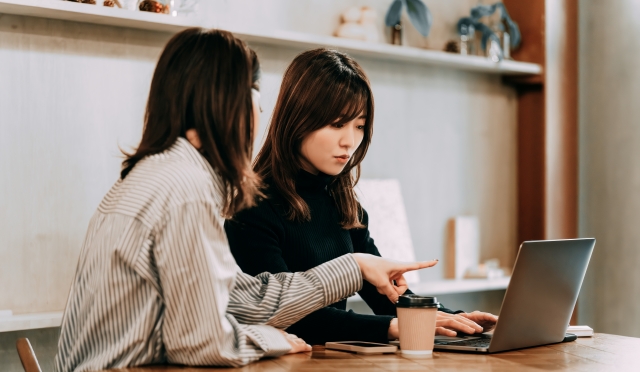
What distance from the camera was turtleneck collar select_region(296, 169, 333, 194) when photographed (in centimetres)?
177

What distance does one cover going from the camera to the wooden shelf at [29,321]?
2.15 metres

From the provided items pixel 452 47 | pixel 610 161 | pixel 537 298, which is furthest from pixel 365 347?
pixel 610 161

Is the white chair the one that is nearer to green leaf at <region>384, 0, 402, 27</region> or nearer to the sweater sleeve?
green leaf at <region>384, 0, 402, 27</region>

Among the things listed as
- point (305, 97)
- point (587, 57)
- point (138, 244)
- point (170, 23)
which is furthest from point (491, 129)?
point (138, 244)

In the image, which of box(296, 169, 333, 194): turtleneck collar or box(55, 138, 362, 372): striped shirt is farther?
box(296, 169, 333, 194): turtleneck collar

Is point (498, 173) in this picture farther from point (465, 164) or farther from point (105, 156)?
point (105, 156)

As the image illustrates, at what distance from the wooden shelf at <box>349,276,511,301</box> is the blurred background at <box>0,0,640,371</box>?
0.04 feet

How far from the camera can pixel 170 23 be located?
244 cm

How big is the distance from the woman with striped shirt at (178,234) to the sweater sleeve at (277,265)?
0.91 ft

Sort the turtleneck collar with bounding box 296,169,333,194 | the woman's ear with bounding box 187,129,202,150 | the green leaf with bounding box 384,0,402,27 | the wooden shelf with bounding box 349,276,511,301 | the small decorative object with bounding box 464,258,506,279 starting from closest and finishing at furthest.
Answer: the woman's ear with bounding box 187,129,202,150
the turtleneck collar with bounding box 296,169,333,194
the wooden shelf with bounding box 349,276,511,301
the green leaf with bounding box 384,0,402,27
the small decorative object with bounding box 464,258,506,279

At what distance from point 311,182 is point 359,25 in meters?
1.39

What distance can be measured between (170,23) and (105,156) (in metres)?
A: 0.49

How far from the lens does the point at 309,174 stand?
1.78 metres

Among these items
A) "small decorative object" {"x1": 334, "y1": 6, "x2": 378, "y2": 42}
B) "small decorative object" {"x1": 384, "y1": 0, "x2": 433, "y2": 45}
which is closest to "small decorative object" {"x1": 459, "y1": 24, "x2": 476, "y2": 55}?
"small decorative object" {"x1": 384, "y1": 0, "x2": 433, "y2": 45}
